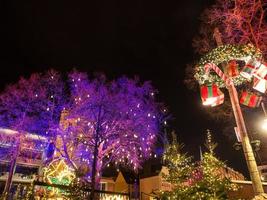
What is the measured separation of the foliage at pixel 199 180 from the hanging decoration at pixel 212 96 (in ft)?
9.01

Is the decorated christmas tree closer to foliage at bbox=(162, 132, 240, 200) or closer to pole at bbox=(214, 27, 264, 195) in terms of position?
foliage at bbox=(162, 132, 240, 200)

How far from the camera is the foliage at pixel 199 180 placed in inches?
395

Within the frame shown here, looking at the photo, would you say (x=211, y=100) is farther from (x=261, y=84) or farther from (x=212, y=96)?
(x=261, y=84)

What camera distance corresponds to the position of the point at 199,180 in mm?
11406

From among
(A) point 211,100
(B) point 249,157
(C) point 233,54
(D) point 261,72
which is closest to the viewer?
(B) point 249,157

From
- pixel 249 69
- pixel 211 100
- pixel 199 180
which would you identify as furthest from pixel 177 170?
pixel 249 69

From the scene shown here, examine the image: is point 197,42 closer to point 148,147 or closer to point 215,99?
point 215,99

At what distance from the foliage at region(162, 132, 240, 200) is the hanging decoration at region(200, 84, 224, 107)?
2747 millimetres

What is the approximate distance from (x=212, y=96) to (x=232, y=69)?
132 cm

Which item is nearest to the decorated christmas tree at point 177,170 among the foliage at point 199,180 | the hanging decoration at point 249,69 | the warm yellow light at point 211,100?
the foliage at point 199,180

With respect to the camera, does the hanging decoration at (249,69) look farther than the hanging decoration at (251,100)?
No

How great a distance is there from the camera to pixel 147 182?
30938 millimetres

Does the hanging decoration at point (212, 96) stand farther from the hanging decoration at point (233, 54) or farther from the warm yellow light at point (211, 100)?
the hanging decoration at point (233, 54)

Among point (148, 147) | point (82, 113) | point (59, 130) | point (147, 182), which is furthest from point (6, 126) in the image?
point (147, 182)
